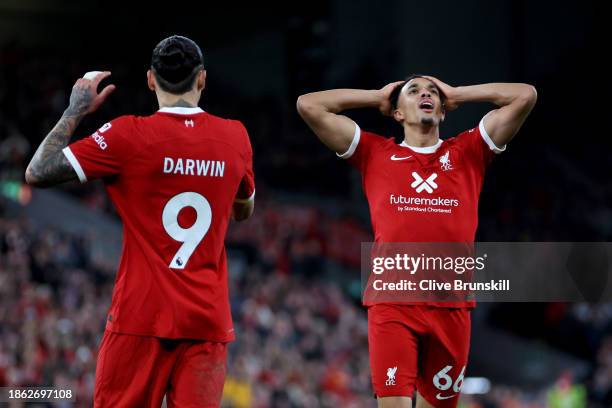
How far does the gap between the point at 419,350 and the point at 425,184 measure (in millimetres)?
930

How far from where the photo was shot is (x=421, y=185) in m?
5.82

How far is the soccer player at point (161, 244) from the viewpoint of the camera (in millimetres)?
4469

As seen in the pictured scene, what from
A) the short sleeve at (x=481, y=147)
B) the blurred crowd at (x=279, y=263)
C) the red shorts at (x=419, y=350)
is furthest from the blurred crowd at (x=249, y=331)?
the short sleeve at (x=481, y=147)

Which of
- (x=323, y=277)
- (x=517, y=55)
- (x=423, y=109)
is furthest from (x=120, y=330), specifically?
(x=517, y=55)

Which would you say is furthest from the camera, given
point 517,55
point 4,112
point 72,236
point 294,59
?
point 517,55

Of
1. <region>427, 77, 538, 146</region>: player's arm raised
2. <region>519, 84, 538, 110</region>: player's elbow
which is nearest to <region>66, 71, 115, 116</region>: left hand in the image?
<region>427, 77, 538, 146</region>: player's arm raised

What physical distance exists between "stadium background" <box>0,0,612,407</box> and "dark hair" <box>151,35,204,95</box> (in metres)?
9.04

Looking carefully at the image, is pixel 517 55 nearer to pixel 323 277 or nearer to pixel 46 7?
pixel 323 277

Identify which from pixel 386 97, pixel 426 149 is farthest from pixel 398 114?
pixel 426 149

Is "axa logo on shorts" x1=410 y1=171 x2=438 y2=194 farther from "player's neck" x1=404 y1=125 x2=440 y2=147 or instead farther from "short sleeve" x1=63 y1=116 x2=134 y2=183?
"short sleeve" x1=63 y1=116 x2=134 y2=183

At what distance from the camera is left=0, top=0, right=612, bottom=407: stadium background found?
49.7 feet

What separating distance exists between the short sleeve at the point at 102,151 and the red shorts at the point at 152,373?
72 centimetres

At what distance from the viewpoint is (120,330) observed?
4.50 m

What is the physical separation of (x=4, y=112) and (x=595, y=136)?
13608 mm
